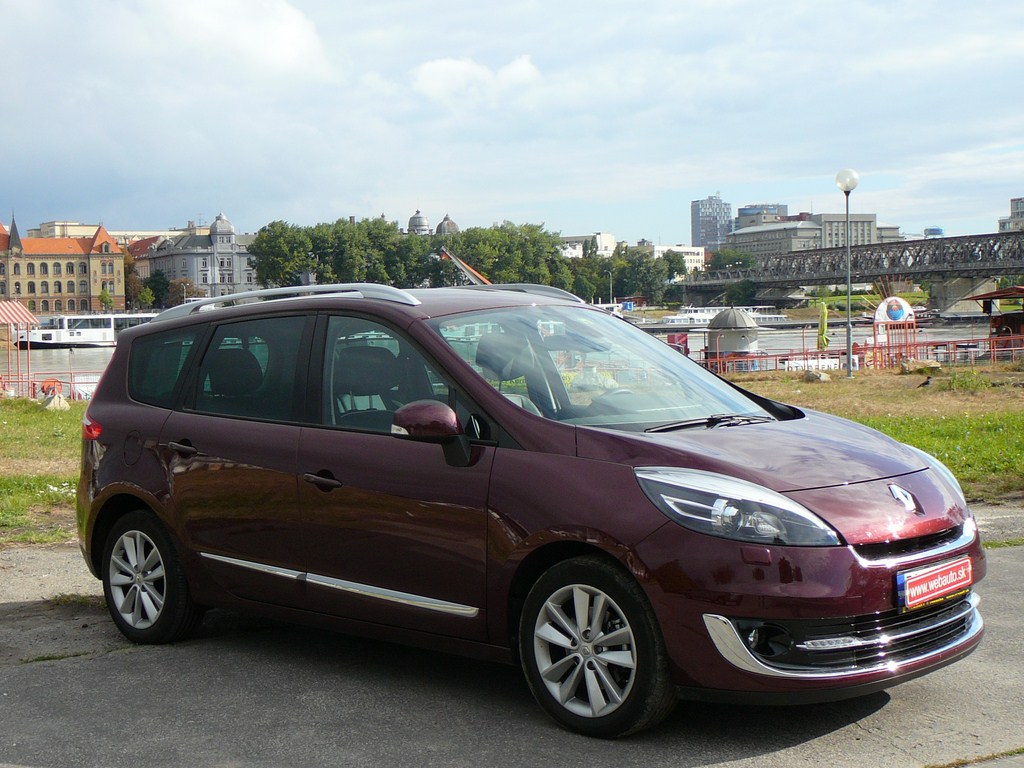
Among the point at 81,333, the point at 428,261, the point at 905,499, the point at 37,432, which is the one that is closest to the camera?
the point at 905,499

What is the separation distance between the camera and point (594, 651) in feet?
13.5

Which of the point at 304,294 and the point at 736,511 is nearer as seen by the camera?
the point at 736,511

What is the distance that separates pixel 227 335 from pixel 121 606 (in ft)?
4.79

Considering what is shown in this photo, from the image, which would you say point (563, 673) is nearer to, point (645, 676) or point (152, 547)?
point (645, 676)

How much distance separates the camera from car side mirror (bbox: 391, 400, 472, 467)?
14.5ft

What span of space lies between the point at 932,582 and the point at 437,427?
1842 millimetres

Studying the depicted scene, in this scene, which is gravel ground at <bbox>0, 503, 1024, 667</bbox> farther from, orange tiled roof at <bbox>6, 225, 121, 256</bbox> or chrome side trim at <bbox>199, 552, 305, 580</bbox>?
orange tiled roof at <bbox>6, 225, 121, 256</bbox>

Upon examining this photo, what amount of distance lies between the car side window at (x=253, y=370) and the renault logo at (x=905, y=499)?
254 cm

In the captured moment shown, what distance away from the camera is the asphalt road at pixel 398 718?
158 inches

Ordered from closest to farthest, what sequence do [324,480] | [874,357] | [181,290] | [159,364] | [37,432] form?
[324,480], [159,364], [37,432], [874,357], [181,290]

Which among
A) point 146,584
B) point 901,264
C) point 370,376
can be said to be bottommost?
point 146,584

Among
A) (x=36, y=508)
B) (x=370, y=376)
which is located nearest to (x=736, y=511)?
(x=370, y=376)

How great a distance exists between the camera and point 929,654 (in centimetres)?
408

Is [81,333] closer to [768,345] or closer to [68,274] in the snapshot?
[768,345]
